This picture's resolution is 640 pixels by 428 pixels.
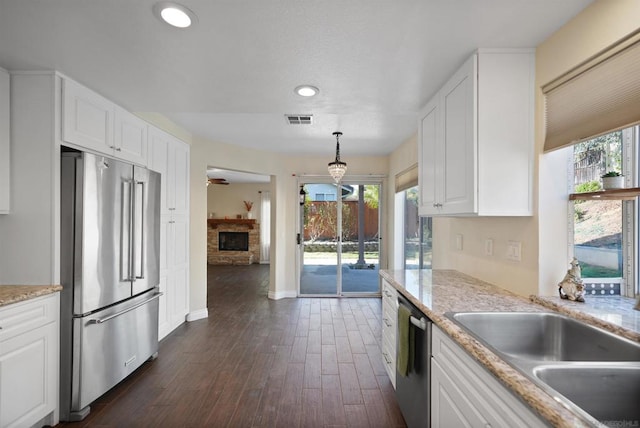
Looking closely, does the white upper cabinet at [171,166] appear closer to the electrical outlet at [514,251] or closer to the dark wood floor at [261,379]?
the dark wood floor at [261,379]

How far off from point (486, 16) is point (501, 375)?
1.58 m

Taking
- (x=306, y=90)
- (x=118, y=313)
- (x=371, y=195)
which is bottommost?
(x=118, y=313)

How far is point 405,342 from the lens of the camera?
1.84m

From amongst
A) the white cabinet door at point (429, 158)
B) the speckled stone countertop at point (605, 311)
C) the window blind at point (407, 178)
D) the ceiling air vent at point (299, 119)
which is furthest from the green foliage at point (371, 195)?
the speckled stone countertop at point (605, 311)

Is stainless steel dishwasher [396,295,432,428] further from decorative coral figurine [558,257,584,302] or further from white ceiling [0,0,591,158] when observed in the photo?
white ceiling [0,0,591,158]

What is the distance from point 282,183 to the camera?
5516 millimetres

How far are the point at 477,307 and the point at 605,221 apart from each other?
0.80 meters

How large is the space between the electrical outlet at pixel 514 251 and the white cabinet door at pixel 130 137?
10.3 ft

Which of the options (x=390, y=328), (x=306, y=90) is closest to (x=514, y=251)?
(x=390, y=328)

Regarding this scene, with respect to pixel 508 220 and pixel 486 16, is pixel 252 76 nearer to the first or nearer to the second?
pixel 486 16

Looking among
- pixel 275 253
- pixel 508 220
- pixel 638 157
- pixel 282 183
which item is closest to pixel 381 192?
pixel 282 183

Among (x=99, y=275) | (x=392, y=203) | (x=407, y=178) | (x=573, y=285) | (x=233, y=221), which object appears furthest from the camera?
(x=233, y=221)

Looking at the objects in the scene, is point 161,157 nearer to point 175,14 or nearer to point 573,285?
point 175,14

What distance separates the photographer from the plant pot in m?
1.45
